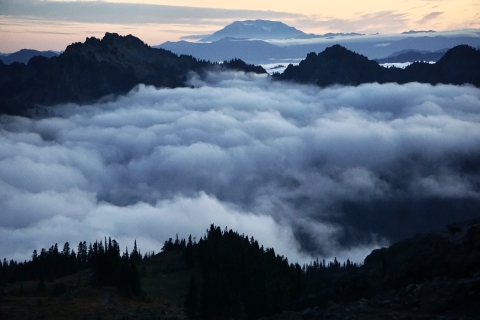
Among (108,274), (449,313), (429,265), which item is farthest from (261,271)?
(449,313)

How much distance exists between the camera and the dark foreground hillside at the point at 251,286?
163 feet

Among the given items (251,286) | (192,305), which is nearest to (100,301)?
(192,305)

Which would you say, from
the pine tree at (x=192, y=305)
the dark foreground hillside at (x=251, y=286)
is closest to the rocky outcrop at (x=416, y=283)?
the dark foreground hillside at (x=251, y=286)

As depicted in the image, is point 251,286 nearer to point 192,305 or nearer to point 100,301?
point 192,305

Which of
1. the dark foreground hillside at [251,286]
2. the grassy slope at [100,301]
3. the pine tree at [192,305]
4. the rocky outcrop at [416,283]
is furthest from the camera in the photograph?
the pine tree at [192,305]

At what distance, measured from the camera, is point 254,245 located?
10600 centimetres

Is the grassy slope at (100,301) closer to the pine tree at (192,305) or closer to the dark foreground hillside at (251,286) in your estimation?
the dark foreground hillside at (251,286)

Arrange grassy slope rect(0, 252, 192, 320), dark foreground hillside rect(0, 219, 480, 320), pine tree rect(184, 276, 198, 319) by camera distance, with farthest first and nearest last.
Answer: pine tree rect(184, 276, 198, 319)
grassy slope rect(0, 252, 192, 320)
dark foreground hillside rect(0, 219, 480, 320)

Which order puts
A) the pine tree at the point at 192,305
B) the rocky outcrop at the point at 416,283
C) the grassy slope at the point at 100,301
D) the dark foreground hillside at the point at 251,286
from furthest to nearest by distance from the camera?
the pine tree at the point at 192,305 < the grassy slope at the point at 100,301 < the dark foreground hillside at the point at 251,286 < the rocky outcrop at the point at 416,283

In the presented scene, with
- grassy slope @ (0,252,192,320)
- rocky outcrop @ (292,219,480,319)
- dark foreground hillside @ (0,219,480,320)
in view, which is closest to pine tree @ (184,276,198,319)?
dark foreground hillside @ (0,219,480,320)

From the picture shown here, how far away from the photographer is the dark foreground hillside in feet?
163

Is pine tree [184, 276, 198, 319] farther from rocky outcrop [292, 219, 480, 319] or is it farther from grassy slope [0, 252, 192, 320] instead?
rocky outcrop [292, 219, 480, 319]

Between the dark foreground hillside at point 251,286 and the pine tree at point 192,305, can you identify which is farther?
the pine tree at point 192,305

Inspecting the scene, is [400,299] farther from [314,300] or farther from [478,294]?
[314,300]
